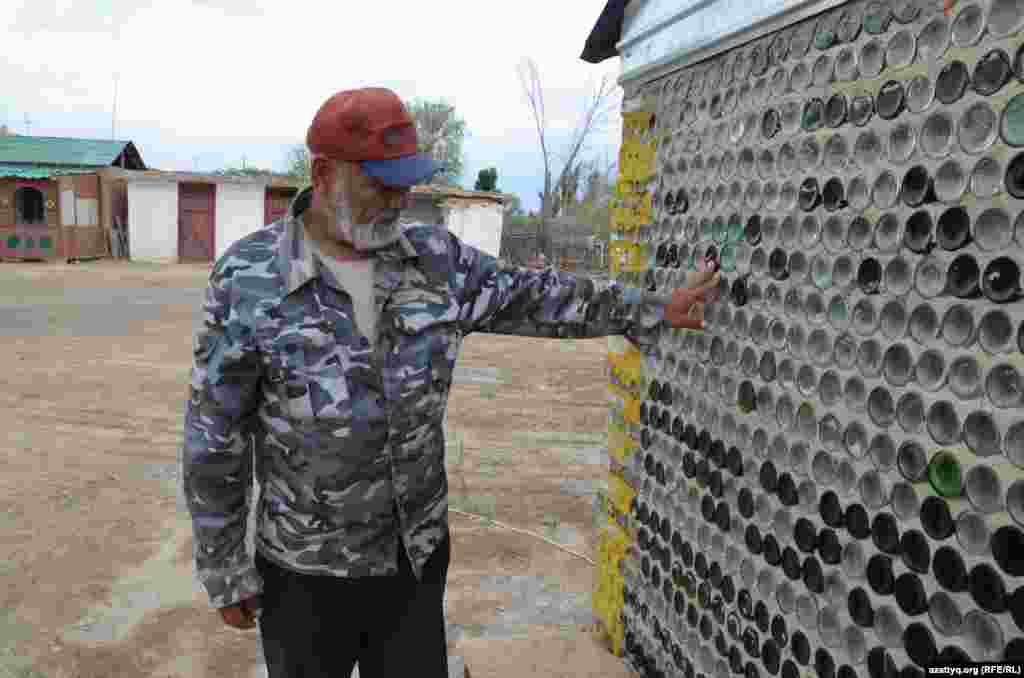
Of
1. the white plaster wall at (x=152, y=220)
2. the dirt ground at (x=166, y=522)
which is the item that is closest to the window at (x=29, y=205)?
the white plaster wall at (x=152, y=220)

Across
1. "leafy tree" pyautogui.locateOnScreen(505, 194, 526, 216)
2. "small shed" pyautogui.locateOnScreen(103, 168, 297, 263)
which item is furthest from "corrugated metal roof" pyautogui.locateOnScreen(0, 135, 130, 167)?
"leafy tree" pyautogui.locateOnScreen(505, 194, 526, 216)

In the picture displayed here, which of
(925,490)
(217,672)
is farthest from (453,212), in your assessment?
(925,490)

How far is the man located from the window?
27.2 m

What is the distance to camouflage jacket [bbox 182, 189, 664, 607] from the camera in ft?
5.82

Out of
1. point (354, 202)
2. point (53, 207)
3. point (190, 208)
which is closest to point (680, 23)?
point (354, 202)

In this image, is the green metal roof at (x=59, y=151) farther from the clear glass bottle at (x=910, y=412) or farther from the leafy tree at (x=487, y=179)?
the clear glass bottle at (x=910, y=412)

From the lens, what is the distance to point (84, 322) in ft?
39.0

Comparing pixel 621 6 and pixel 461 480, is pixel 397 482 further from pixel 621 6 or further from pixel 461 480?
pixel 461 480

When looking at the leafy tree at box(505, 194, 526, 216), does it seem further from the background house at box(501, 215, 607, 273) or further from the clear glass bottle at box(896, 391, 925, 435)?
the clear glass bottle at box(896, 391, 925, 435)

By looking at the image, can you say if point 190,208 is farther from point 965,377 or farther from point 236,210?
point 965,377

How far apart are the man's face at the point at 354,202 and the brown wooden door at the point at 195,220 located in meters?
26.2

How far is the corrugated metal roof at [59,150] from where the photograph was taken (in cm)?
2689

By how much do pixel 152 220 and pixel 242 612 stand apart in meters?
26.7

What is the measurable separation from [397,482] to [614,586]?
120 centimetres
